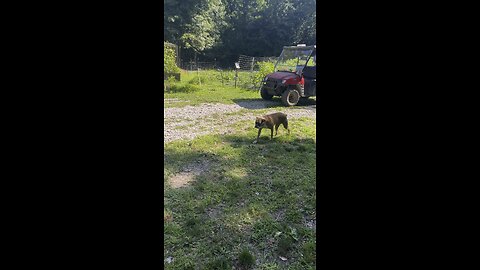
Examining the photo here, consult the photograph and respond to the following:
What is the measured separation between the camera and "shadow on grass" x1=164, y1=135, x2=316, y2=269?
7.95ft

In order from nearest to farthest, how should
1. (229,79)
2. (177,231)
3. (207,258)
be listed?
(207,258) < (177,231) < (229,79)

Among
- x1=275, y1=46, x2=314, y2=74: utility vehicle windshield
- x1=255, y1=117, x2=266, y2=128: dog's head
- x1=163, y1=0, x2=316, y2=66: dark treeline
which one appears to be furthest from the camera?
x1=163, y1=0, x2=316, y2=66: dark treeline

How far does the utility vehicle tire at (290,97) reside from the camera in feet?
30.4

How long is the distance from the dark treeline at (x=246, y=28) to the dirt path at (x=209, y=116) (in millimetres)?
15576

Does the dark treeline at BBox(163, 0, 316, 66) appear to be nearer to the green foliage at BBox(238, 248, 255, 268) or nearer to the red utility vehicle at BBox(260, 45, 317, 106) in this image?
the red utility vehicle at BBox(260, 45, 317, 106)

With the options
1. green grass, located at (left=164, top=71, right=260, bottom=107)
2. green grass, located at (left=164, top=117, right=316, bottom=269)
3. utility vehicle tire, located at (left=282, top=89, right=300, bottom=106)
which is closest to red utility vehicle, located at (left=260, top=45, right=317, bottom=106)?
utility vehicle tire, located at (left=282, top=89, right=300, bottom=106)

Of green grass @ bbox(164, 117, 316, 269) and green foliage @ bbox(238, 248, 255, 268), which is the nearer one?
green foliage @ bbox(238, 248, 255, 268)

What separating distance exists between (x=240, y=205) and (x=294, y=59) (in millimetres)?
7736

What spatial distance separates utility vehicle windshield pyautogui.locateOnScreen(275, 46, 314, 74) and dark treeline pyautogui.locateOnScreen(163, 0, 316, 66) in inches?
548

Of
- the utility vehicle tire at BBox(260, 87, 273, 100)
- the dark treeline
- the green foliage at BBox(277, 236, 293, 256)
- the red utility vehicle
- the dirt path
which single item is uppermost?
the dark treeline
